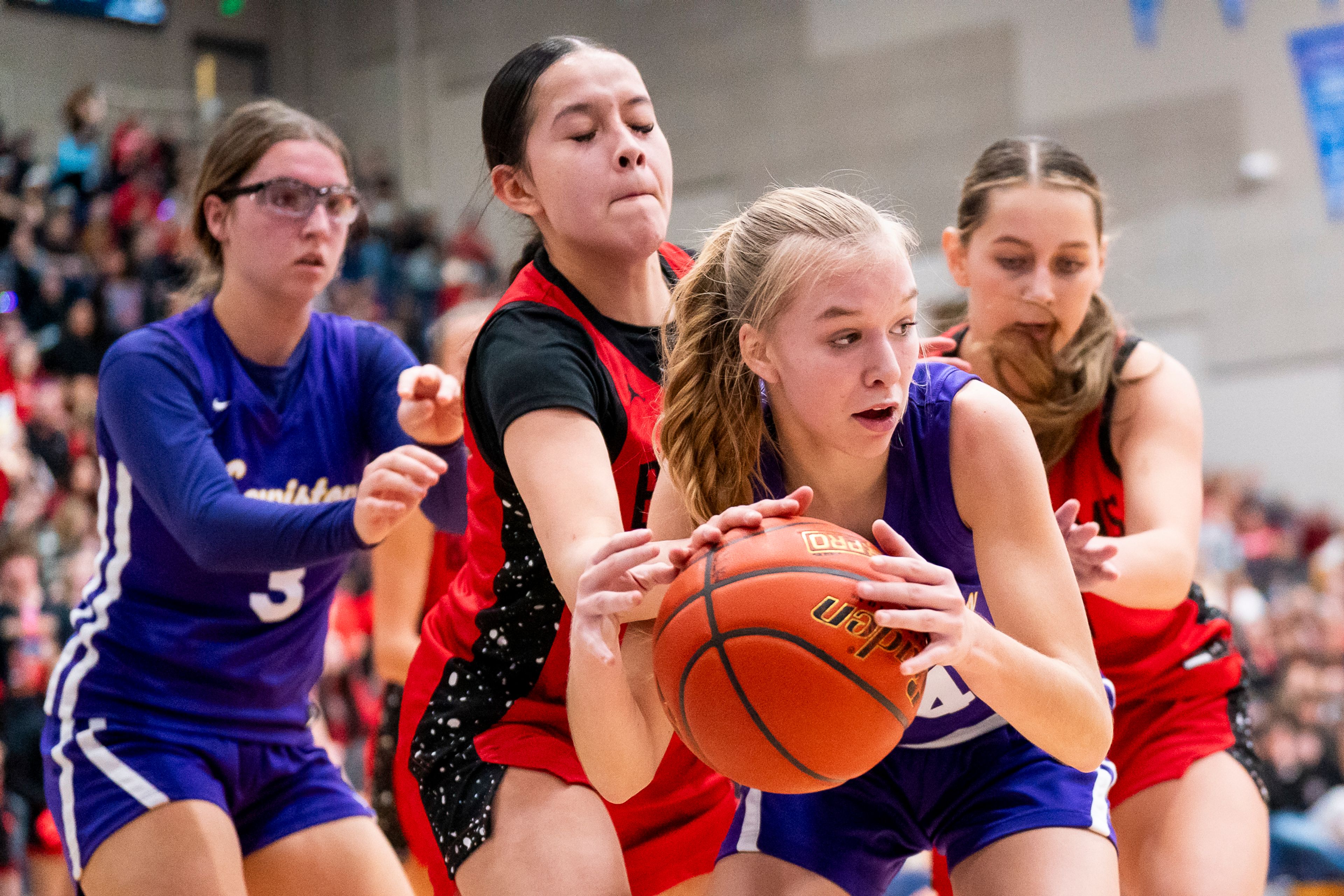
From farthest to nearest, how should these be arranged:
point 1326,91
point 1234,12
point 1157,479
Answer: point 1234,12, point 1326,91, point 1157,479

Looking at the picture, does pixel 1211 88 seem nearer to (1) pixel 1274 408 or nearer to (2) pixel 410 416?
(1) pixel 1274 408

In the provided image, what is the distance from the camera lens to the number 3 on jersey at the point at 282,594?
3301 mm

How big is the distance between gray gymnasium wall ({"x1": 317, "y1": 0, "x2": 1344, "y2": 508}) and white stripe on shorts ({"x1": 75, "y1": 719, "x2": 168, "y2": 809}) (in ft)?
37.3

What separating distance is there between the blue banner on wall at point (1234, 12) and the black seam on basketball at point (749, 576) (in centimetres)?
1528

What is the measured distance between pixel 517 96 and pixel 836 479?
3.49 ft

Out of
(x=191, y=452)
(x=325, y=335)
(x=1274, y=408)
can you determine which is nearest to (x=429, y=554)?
(x=325, y=335)

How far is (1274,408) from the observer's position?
15.4 m

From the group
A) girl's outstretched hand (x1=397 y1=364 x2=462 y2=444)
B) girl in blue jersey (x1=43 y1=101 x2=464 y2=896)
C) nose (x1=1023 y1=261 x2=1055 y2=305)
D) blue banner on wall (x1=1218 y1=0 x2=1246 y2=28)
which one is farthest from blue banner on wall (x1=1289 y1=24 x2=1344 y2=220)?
girl's outstretched hand (x1=397 y1=364 x2=462 y2=444)

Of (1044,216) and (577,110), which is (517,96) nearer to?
(577,110)

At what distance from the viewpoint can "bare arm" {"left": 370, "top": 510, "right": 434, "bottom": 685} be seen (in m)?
4.21

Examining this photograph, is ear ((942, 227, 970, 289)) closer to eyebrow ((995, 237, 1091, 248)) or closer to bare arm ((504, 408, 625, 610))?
eyebrow ((995, 237, 1091, 248))

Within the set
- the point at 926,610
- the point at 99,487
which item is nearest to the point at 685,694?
the point at 926,610

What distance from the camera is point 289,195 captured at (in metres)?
3.51

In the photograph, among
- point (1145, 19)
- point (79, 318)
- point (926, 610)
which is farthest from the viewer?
point (1145, 19)
